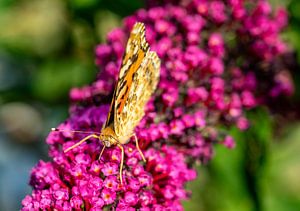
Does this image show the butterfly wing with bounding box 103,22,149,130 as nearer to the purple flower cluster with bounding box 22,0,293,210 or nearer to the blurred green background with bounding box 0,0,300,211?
the purple flower cluster with bounding box 22,0,293,210

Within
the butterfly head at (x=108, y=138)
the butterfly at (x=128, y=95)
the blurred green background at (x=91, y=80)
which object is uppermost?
the blurred green background at (x=91, y=80)

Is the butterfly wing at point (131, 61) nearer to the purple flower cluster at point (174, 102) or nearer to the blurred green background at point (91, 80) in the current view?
the purple flower cluster at point (174, 102)

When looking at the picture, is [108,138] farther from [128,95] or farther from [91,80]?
[91,80]

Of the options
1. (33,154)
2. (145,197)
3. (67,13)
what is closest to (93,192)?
(145,197)

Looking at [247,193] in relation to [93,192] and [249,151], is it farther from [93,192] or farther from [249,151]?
[93,192]

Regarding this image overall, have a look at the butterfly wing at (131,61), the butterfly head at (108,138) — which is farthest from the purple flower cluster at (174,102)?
the butterfly wing at (131,61)

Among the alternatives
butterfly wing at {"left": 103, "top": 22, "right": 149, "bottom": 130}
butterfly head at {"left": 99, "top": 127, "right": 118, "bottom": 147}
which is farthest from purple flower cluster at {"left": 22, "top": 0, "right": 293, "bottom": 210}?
butterfly wing at {"left": 103, "top": 22, "right": 149, "bottom": 130}

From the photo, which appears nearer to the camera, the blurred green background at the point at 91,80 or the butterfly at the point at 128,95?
the butterfly at the point at 128,95
